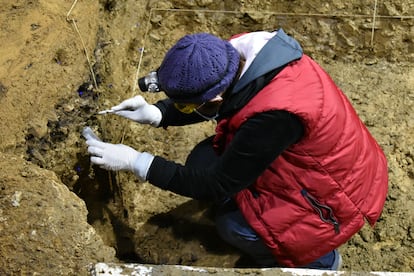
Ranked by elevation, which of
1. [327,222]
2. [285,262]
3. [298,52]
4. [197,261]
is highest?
[298,52]

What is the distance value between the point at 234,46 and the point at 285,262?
801mm

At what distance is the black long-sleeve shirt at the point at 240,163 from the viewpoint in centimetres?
155

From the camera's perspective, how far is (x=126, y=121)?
244 cm

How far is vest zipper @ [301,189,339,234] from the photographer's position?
1.79 metres

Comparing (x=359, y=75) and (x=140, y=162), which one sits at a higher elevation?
(x=140, y=162)

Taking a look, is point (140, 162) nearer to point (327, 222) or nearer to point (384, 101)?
point (327, 222)

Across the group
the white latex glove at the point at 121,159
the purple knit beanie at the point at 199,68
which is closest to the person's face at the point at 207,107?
the purple knit beanie at the point at 199,68

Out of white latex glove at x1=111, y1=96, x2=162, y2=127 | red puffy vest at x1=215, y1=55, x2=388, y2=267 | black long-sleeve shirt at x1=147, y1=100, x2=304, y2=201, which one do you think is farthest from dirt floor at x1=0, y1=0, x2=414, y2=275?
red puffy vest at x1=215, y1=55, x2=388, y2=267

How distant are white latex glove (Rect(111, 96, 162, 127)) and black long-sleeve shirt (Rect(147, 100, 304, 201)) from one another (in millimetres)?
266

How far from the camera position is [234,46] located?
1.66 meters

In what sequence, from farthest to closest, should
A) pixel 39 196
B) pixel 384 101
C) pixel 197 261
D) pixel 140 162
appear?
pixel 384 101 → pixel 197 261 → pixel 140 162 → pixel 39 196

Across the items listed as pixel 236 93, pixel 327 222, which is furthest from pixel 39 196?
pixel 327 222

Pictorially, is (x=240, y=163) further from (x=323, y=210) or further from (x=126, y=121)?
(x=126, y=121)

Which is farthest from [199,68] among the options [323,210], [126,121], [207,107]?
[126,121]
